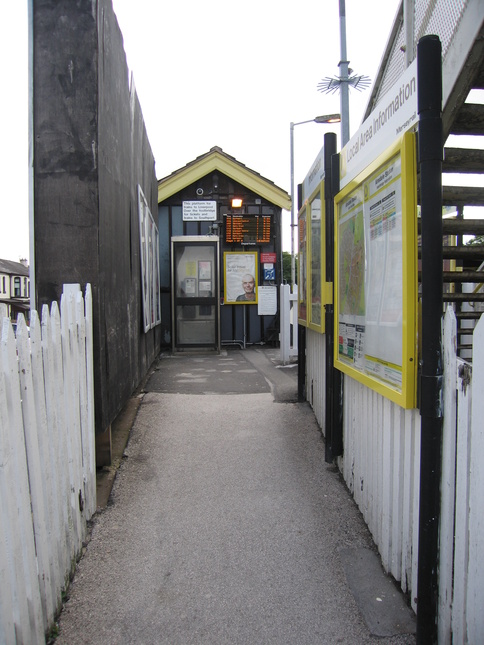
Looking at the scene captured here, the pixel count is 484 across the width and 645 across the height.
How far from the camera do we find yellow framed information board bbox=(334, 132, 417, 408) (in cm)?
214

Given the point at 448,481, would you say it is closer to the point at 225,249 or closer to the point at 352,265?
the point at 352,265

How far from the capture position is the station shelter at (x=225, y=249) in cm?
1066

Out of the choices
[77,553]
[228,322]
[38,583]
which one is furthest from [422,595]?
[228,322]

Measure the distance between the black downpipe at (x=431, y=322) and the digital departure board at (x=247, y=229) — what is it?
362 inches

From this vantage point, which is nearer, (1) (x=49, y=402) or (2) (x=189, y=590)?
(1) (x=49, y=402)

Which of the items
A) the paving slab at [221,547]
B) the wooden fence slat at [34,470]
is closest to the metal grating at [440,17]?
the wooden fence slat at [34,470]

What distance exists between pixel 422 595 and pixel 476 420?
2.70ft

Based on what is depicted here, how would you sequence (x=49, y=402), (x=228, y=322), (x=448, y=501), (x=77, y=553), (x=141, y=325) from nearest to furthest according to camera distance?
(x=448, y=501)
(x=49, y=402)
(x=77, y=553)
(x=141, y=325)
(x=228, y=322)

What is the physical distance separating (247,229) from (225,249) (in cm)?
69

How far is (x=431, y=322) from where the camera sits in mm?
1934

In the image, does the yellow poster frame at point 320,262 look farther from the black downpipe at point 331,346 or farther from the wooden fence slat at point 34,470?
the wooden fence slat at point 34,470

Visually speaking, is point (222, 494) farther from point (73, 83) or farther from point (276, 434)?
point (73, 83)

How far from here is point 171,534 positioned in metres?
3.03

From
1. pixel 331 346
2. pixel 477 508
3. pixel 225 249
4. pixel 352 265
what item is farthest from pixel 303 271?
pixel 225 249
